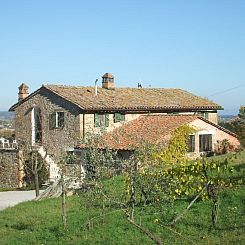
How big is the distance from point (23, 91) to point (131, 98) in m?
8.26

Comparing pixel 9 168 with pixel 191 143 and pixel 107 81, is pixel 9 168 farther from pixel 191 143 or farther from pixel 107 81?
pixel 191 143

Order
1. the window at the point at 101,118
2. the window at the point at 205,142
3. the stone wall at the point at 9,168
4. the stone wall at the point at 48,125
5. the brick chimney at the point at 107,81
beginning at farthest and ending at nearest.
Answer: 1. the brick chimney at the point at 107,81
2. the stone wall at the point at 9,168
3. the stone wall at the point at 48,125
4. the window at the point at 101,118
5. the window at the point at 205,142

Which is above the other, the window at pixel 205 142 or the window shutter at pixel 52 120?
the window shutter at pixel 52 120

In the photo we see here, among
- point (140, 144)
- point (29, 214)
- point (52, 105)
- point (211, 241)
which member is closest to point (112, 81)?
point (52, 105)

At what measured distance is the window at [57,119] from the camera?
31297 millimetres

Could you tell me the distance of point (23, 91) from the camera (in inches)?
1393

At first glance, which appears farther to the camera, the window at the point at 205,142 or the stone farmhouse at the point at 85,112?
the stone farmhouse at the point at 85,112

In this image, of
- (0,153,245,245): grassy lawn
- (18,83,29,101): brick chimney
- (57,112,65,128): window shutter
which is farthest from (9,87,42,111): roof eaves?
(0,153,245,245): grassy lawn

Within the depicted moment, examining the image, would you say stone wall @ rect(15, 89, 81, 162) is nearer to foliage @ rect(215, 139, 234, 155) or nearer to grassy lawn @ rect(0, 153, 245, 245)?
foliage @ rect(215, 139, 234, 155)

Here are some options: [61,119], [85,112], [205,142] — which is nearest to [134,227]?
[85,112]

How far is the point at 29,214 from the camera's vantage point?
17.0 m

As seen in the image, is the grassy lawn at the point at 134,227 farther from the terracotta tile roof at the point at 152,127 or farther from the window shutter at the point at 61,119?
the window shutter at the point at 61,119

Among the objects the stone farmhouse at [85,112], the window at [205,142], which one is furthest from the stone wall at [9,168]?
the window at [205,142]

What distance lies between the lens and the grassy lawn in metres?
11.5
